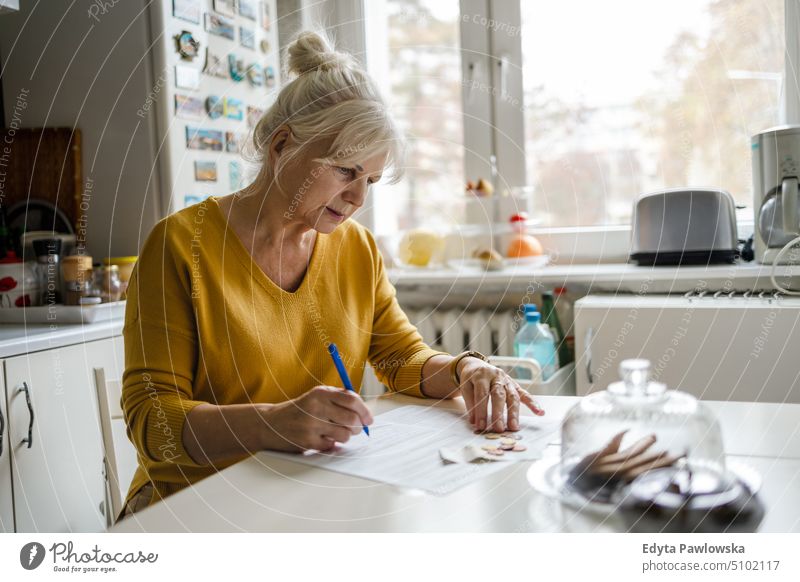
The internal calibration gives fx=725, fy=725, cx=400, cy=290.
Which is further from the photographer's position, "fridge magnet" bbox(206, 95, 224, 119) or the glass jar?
"fridge magnet" bbox(206, 95, 224, 119)

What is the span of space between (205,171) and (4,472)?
2.89ft

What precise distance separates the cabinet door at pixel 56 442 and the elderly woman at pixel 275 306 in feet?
1.46

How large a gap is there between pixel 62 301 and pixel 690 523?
148 centimetres

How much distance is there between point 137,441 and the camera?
0.94 metres

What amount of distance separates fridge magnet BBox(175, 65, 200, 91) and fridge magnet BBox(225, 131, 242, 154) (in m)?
0.17

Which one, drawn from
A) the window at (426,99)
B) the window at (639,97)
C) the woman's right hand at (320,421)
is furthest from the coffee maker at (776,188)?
the woman's right hand at (320,421)

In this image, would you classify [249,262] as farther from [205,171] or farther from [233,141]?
[233,141]

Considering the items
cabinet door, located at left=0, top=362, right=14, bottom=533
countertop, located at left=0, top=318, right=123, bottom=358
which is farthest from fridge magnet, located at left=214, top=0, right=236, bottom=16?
cabinet door, located at left=0, top=362, right=14, bottom=533

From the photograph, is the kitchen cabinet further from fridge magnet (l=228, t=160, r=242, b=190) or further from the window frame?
the window frame

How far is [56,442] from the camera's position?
1460mm

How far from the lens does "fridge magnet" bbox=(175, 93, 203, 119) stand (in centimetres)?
180

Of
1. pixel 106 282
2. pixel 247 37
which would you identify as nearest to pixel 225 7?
pixel 247 37

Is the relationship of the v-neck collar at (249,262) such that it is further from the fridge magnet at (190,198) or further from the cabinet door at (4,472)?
the fridge magnet at (190,198)
